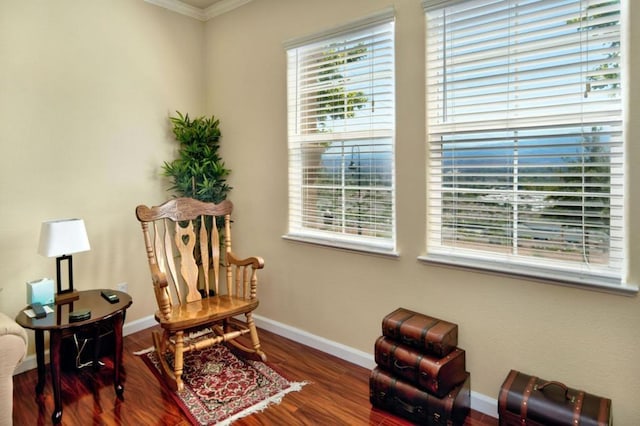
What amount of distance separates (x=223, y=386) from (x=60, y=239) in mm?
1348

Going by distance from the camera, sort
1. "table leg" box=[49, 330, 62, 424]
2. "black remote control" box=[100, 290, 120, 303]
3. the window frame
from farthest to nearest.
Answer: "black remote control" box=[100, 290, 120, 303] < "table leg" box=[49, 330, 62, 424] < the window frame

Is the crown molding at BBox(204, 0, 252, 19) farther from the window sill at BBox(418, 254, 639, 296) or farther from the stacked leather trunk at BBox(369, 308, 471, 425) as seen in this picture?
the stacked leather trunk at BBox(369, 308, 471, 425)

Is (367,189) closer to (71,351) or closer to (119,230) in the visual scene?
(119,230)

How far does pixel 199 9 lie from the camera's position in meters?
3.59

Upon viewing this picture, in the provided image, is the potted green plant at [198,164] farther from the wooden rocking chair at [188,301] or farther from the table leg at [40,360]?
the table leg at [40,360]

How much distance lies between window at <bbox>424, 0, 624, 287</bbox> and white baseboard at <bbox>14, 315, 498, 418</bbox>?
769 millimetres

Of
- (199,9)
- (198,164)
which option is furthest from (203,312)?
(199,9)

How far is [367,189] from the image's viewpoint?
2.67 m

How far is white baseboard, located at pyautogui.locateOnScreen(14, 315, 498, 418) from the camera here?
2190mm

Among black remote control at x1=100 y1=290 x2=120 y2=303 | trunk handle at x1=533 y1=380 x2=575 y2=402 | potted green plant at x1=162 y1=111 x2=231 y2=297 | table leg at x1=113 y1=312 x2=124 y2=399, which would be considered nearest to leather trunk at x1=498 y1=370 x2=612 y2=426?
trunk handle at x1=533 y1=380 x2=575 y2=402

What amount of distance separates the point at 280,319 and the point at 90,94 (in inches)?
88.7

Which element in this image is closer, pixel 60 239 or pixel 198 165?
pixel 60 239

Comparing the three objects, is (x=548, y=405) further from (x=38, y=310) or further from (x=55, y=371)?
(x=38, y=310)

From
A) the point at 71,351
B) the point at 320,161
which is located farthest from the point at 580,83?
the point at 71,351
